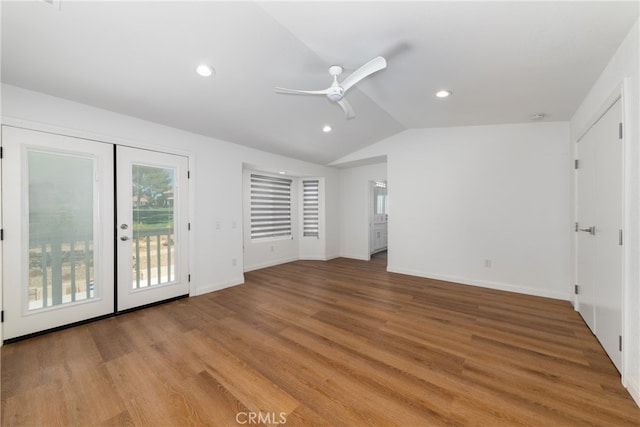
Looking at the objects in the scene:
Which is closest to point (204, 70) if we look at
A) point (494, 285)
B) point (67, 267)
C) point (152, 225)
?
point (152, 225)

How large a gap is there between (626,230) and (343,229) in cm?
522

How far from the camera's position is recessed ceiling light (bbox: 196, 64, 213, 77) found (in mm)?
2270

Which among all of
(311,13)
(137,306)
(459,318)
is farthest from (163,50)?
(459,318)

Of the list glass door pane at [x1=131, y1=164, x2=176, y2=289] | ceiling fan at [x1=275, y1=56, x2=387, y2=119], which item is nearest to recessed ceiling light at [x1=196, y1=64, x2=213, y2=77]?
ceiling fan at [x1=275, y1=56, x2=387, y2=119]

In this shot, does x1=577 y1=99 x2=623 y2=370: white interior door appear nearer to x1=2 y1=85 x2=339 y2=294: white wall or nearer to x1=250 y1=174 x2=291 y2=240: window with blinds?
x1=2 y1=85 x2=339 y2=294: white wall

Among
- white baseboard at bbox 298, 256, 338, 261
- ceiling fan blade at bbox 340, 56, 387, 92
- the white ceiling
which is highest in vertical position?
the white ceiling

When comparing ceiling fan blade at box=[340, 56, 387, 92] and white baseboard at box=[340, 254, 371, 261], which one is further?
white baseboard at box=[340, 254, 371, 261]

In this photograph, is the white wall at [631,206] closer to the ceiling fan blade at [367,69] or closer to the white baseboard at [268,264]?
the ceiling fan blade at [367,69]

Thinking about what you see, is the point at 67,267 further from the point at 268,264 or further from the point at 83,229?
the point at 268,264

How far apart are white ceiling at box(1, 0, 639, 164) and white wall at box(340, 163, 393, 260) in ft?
10.0

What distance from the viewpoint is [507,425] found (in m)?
1.43

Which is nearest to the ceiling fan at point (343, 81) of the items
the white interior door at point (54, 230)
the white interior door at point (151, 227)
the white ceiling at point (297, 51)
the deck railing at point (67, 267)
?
the white ceiling at point (297, 51)

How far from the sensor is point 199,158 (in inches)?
145

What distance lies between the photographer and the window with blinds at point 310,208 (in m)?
6.31
